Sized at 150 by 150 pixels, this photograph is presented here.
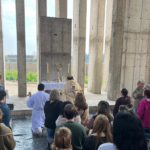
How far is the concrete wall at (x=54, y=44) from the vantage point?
881cm

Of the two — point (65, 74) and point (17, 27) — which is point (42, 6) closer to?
point (17, 27)

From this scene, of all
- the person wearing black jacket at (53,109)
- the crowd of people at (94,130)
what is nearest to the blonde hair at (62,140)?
the crowd of people at (94,130)

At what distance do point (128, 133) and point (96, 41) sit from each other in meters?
10.3

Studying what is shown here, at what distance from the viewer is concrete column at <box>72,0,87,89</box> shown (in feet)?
34.9

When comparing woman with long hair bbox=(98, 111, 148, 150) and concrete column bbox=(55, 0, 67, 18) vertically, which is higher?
concrete column bbox=(55, 0, 67, 18)

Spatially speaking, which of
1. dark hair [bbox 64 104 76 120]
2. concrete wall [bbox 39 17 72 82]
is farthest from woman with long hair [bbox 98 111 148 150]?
concrete wall [bbox 39 17 72 82]

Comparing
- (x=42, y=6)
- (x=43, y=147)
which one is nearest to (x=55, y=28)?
(x=42, y=6)

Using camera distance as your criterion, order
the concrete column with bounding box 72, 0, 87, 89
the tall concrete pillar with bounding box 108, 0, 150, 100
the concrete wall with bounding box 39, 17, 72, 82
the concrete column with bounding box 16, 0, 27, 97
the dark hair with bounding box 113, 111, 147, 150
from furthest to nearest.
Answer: the concrete column with bounding box 72, 0, 87, 89, the concrete column with bounding box 16, 0, 27, 97, the concrete wall with bounding box 39, 17, 72, 82, the tall concrete pillar with bounding box 108, 0, 150, 100, the dark hair with bounding box 113, 111, 147, 150

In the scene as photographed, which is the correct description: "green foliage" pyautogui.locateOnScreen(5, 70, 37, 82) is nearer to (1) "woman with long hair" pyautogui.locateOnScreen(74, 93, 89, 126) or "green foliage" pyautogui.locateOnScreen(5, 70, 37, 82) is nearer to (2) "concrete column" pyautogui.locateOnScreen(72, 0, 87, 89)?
(2) "concrete column" pyautogui.locateOnScreen(72, 0, 87, 89)

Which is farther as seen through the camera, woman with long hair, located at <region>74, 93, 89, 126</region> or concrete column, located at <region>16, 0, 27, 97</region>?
concrete column, located at <region>16, 0, 27, 97</region>

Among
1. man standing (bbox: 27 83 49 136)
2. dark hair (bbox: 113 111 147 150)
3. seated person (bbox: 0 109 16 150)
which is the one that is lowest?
man standing (bbox: 27 83 49 136)

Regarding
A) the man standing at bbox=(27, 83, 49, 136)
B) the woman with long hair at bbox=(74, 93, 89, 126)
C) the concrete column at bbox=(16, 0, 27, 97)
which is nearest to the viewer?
the woman with long hair at bbox=(74, 93, 89, 126)

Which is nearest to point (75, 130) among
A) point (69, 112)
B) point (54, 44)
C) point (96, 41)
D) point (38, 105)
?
point (69, 112)

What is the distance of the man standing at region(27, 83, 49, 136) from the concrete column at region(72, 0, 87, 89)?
618 centimetres
